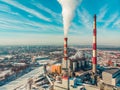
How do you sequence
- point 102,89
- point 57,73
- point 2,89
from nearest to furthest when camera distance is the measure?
point 102,89
point 2,89
point 57,73

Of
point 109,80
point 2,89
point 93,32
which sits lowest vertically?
point 2,89

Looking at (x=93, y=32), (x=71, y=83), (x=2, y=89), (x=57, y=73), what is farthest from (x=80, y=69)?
(x=2, y=89)

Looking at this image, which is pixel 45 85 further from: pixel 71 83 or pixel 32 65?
pixel 32 65

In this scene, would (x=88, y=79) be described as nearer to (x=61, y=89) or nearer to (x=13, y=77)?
(x=61, y=89)

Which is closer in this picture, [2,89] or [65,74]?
[65,74]

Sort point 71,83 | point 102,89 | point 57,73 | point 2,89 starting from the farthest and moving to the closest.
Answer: point 57,73 < point 2,89 < point 71,83 < point 102,89

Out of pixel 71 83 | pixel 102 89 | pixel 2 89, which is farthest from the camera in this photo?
pixel 2 89

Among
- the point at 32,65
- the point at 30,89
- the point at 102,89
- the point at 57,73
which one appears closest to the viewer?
the point at 102,89

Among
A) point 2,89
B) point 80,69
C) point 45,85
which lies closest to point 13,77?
point 2,89

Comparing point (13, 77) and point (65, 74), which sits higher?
point (65, 74)
